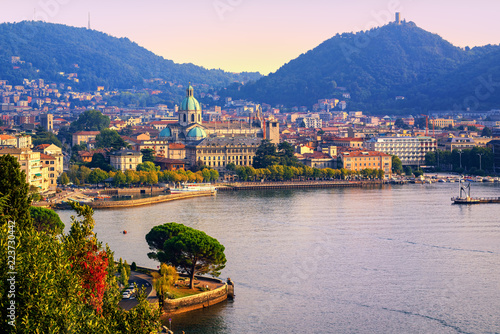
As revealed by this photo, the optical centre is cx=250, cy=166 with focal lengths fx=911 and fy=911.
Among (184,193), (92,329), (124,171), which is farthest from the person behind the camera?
(124,171)

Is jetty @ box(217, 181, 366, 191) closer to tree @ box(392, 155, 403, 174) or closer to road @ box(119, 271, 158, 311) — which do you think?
tree @ box(392, 155, 403, 174)

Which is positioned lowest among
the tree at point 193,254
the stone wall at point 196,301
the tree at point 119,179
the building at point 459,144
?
the stone wall at point 196,301

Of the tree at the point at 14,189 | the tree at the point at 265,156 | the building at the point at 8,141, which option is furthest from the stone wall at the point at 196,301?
the tree at the point at 265,156

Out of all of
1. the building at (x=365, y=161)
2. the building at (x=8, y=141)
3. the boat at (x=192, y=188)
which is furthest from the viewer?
the building at (x=365, y=161)

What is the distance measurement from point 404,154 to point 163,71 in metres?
105

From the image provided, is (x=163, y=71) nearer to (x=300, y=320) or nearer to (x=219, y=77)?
(x=219, y=77)

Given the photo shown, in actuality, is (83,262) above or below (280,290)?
above

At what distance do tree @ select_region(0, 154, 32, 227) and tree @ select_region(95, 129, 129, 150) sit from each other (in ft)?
90.8

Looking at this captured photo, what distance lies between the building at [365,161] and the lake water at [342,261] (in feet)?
38.7

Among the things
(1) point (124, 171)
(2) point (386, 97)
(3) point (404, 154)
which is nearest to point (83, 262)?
(1) point (124, 171)

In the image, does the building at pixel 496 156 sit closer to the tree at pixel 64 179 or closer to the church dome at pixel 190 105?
the church dome at pixel 190 105

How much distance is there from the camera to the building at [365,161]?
40562 millimetres

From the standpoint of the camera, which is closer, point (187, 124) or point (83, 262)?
point (83, 262)

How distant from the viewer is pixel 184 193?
104 feet
